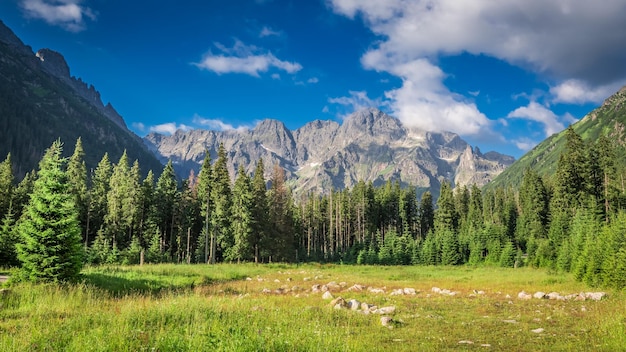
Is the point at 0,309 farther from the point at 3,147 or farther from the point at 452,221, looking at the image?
the point at 3,147

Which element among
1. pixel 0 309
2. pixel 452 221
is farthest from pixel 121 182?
pixel 452 221

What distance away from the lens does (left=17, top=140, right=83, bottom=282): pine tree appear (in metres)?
16.0

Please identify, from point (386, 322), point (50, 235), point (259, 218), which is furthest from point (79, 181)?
point (386, 322)

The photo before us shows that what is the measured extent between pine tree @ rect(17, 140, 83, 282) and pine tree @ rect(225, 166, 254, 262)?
3654cm

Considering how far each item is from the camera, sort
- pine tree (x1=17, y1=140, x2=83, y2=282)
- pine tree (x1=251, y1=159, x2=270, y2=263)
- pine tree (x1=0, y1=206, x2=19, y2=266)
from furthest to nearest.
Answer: pine tree (x1=251, y1=159, x2=270, y2=263), pine tree (x1=0, y1=206, x2=19, y2=266), pine tree (x1=17, y1=140, x2=83, y2=282)

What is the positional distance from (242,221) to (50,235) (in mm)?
38511

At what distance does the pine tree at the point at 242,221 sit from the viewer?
53.4 meters

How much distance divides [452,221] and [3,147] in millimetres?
224009

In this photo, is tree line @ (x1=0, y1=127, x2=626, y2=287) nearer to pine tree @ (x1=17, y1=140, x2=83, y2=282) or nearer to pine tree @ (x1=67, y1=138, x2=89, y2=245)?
pine tree @ (x1=67, y1=138, x2=89, y2=245)

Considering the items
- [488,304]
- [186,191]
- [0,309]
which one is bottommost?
[488,304]

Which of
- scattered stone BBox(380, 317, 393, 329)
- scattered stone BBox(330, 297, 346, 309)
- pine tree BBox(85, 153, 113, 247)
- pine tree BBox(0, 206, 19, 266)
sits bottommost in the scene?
scattered stone BBox(330, 297, 346, 309)

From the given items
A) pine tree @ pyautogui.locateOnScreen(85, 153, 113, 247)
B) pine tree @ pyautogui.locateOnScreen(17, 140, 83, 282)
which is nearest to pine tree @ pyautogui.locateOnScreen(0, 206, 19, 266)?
pine tree @ pyautogui.locateOnScreen(17, 140, 83, 282)

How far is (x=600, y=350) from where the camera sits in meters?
8.66

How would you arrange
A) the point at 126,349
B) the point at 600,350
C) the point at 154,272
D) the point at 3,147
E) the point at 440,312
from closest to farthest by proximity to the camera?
the point at 126,349 < the point at 600,350 < the point at 440,312 < the point at 154,272 < the point at 3,147
